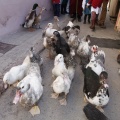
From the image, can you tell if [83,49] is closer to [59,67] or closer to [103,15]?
[59,67]

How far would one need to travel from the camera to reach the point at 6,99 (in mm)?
3537

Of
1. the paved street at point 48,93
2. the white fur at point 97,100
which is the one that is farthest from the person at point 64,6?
the white fur at point 97,100

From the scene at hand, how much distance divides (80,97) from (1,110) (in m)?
1.42

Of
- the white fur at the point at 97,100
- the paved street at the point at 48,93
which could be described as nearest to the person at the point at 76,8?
the paved street at the point at 48,93

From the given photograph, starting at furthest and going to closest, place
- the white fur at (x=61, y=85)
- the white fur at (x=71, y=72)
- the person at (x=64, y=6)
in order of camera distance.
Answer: the person at (x=64, y=6)
the white fur at (x=71, y=72)
the white fur at (x=61, y=85)

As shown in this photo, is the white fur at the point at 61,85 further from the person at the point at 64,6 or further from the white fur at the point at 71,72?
the person at the point at 64,6

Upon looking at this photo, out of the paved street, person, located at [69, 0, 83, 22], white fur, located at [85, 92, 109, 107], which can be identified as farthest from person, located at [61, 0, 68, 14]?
white fur, located at [85, 92, 109, 107]

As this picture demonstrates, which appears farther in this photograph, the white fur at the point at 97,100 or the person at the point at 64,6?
the person at the point at 64,6

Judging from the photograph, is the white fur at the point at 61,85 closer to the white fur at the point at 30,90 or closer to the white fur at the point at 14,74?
the white fur at the point at 30,90

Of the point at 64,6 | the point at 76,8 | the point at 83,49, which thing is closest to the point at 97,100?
the point at 83,49

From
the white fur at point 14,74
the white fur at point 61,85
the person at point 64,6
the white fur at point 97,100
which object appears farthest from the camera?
the person at point 64,6

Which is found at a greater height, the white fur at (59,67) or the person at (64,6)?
the white fur at (59,67)

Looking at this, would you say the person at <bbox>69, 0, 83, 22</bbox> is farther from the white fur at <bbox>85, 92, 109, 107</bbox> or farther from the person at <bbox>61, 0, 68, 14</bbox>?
the white fur at <bbox>85, 92, 109, 107</bbox>

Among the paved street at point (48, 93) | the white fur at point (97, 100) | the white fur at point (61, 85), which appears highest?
the white fur at point (61, 85)
